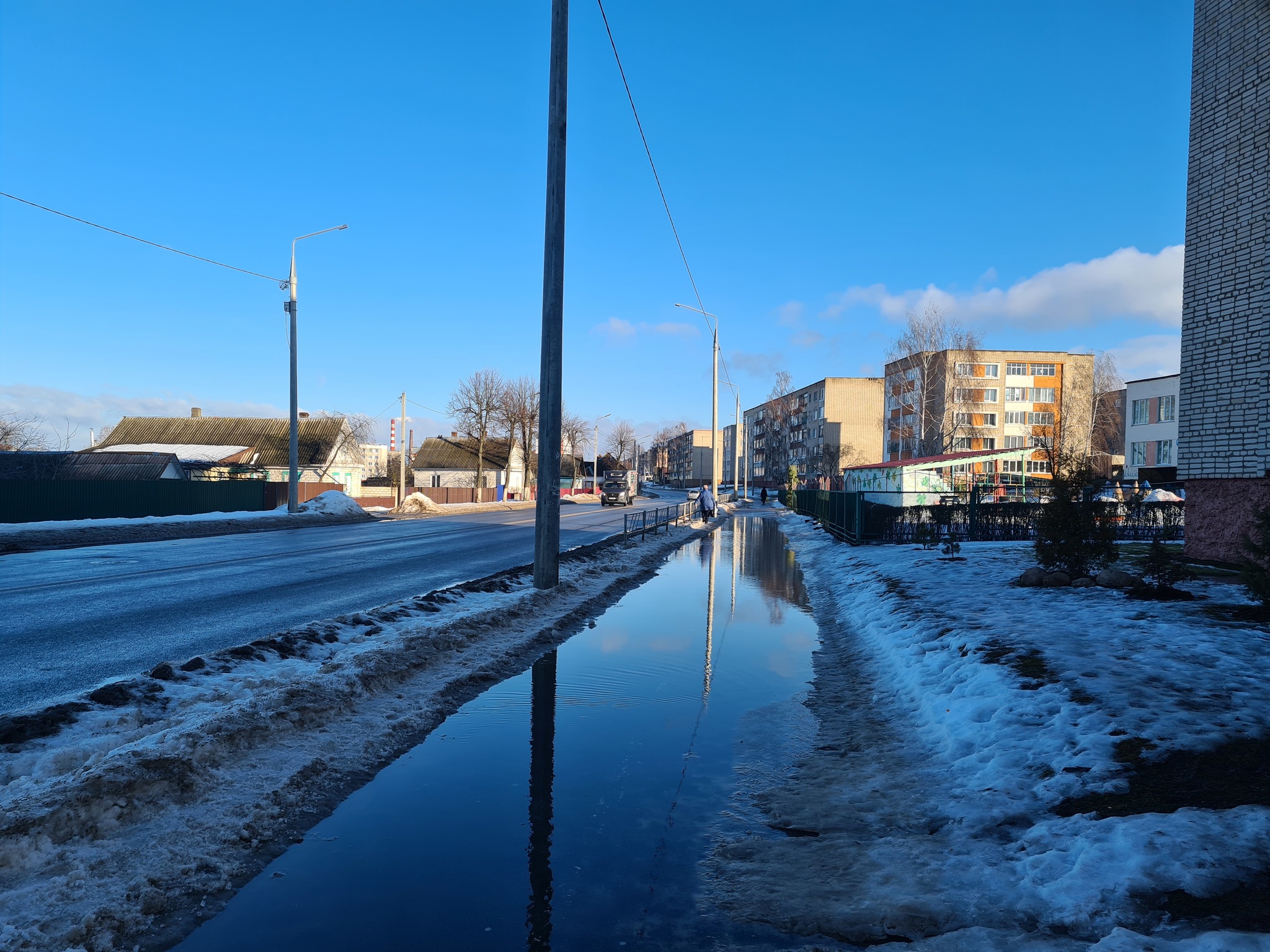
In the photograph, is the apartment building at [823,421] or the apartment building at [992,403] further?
the apartment building at [823,421]

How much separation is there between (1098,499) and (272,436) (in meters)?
67.1

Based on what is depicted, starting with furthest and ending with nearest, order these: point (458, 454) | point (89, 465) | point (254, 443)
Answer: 1. point (458, 454)
2. point (254, 443)
3. point (89, 465)

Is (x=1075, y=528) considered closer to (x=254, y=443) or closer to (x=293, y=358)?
(x=293, y=358)

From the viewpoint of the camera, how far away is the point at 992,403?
263ft

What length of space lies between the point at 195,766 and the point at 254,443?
227 feet

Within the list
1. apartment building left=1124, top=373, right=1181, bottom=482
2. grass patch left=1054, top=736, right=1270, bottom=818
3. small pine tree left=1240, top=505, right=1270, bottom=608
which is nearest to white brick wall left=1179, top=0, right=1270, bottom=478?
small pine tree left=1240, top=505, right=1270, bottom=608

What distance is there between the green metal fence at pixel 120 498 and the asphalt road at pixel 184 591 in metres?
8.74

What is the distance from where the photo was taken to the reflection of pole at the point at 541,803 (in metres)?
3.26

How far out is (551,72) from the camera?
11.9 metres

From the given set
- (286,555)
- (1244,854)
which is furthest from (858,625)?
(286,555)

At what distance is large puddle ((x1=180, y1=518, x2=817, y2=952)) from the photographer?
10.5 feet

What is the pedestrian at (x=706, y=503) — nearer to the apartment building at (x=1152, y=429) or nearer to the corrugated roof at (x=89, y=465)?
the corrugated roof at (x=89, y=465)

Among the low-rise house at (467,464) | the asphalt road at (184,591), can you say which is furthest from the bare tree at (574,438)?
the asphalt road at (184,591)

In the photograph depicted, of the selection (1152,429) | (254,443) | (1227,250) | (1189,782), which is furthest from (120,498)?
(1152,429)
